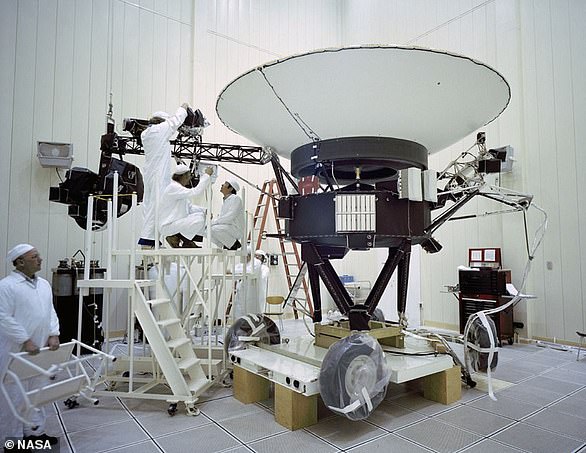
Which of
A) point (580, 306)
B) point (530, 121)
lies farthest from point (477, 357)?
point (530, 121)

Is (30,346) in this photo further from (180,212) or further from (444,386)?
(444,386)

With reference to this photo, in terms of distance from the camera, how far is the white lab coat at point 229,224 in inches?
169

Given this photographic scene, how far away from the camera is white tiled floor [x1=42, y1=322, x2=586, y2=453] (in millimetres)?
2768

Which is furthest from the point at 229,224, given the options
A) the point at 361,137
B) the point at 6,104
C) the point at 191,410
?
the point at 6,104

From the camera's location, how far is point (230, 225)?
4320mm

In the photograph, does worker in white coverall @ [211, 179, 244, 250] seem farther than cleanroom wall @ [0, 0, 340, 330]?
No

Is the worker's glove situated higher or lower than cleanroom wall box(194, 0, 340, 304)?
lower

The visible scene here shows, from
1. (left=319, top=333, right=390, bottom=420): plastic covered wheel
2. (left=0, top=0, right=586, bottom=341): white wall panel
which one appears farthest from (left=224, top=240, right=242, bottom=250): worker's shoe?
(left=0, top=0, right=586, bottom=341): white wall panel

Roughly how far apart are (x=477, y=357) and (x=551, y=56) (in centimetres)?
470

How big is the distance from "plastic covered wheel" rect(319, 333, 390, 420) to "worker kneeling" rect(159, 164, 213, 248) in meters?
1.85

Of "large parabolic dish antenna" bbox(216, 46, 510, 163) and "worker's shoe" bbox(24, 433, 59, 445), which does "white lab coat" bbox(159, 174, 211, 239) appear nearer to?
"large parabolic dish antenna" bbox(216, 46, 510, 163)

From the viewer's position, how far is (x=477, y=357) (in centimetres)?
379

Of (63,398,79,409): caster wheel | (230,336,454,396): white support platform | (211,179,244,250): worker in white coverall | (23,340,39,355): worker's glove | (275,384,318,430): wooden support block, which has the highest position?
(211,179,244,250): worker in white coverall

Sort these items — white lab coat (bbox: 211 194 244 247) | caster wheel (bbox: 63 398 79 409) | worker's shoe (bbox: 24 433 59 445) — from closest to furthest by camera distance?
worker's shoe (bbox: 24 433 59 445) < caster wheel (bbox: 63 398 79 409) < white lab coat (bbox: 211 194 244 247)
